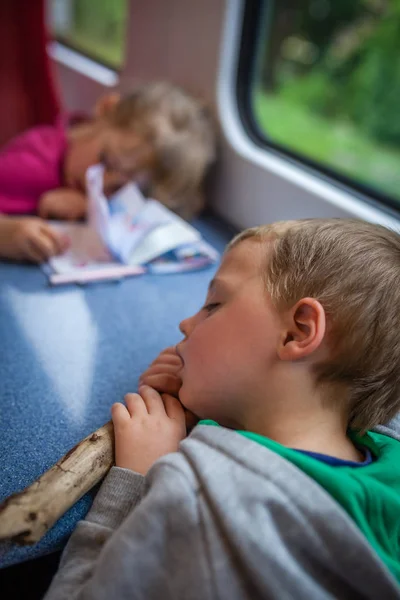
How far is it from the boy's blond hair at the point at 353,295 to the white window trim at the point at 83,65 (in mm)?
1377

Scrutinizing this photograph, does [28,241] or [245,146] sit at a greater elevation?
[245,146]

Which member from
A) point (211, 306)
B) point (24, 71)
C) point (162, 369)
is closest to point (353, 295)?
point (211, 306)

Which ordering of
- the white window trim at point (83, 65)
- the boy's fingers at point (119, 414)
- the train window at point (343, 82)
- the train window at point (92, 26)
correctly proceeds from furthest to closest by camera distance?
the train window at point (343, 82) → the train window at point (92, 26) → the white window trim at point (83, 65) → the boy's fingers at point (119, 414)

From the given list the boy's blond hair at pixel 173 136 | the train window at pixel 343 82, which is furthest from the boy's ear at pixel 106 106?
the train window at pixel 343 82

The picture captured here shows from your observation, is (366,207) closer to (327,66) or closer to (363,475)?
(363,475)

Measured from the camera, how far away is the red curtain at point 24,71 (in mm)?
1485

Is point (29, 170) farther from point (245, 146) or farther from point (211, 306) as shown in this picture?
point (211, 306)

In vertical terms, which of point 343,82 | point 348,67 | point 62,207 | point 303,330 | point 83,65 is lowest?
point 343,82

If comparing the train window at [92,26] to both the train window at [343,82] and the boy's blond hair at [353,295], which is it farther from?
the boy's blond hair at [353,295]

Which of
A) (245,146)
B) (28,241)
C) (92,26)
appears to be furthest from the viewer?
(92,26)

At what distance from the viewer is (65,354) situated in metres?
0.81

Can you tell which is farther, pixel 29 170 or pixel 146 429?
pixel 29 170

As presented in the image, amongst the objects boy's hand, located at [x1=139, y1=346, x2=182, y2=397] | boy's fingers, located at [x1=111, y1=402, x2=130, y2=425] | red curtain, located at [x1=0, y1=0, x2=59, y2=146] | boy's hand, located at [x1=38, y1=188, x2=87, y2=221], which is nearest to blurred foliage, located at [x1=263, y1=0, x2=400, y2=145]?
red curtain, located at [x1=0, y1=0, x2=59, y2=146]

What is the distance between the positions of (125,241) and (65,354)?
1.20 ft
